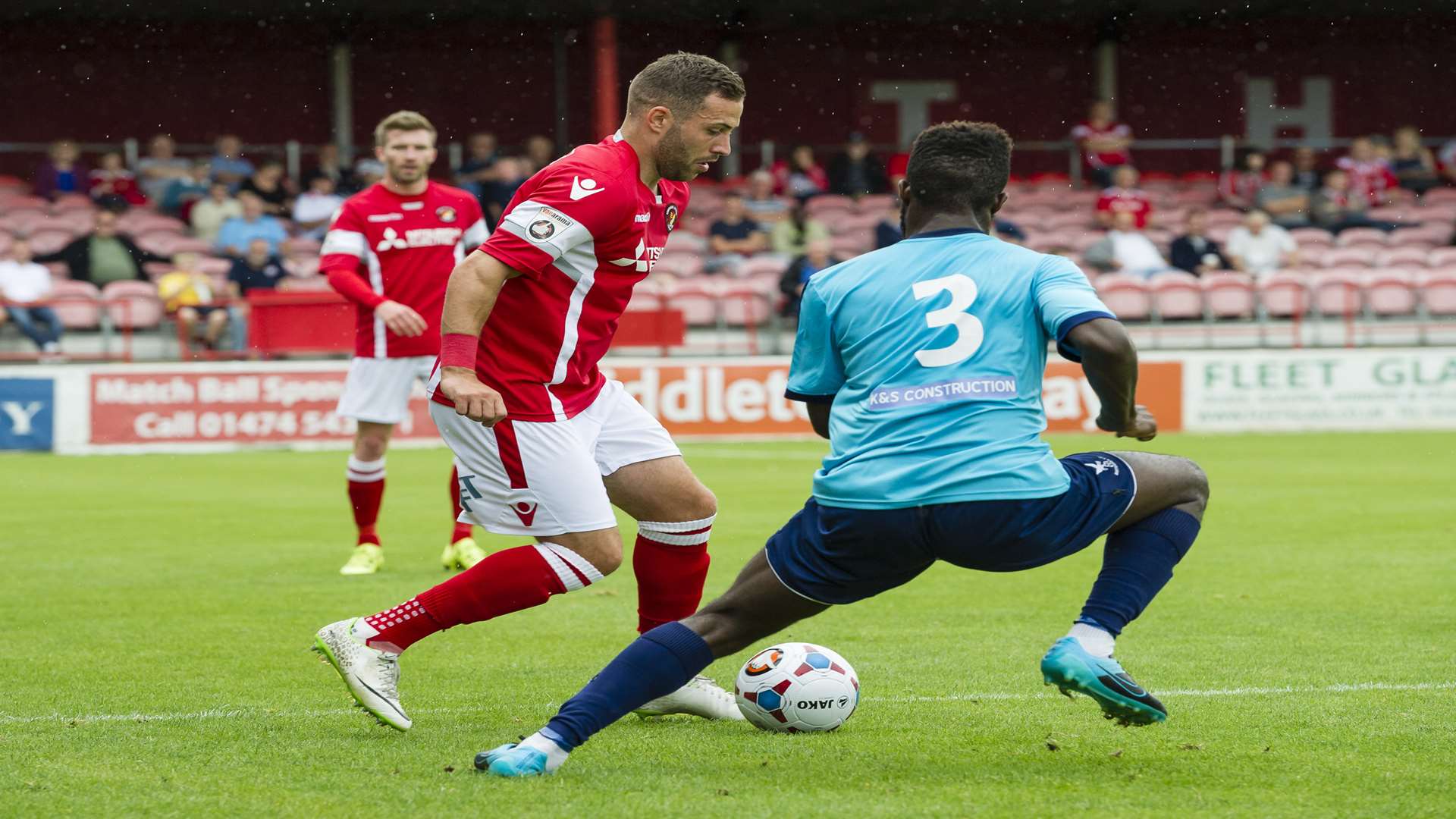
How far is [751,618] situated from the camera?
4270 mm

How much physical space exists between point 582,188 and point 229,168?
18.6 metres

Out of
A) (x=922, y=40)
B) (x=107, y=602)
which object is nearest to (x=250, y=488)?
(x=107, y=602)

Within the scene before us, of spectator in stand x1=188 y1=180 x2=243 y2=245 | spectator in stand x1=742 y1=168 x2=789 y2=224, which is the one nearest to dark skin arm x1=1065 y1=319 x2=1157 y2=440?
spectator in stand x1=188 y1=180 x2=243 y2=245

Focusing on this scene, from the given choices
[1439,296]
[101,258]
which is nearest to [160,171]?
[101,258]

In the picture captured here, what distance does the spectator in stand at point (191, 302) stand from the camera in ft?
59.5

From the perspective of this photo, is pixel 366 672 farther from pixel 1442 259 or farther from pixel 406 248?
pixel 1442 259

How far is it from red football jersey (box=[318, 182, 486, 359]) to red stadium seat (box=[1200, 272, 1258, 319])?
45.1ft

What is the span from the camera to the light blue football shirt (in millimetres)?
4051

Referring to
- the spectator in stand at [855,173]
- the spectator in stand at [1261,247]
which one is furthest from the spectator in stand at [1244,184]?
the spectator in stand at [855,173]

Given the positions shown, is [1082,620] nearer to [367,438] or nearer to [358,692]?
[358,692]

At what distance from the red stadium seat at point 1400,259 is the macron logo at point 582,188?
65.8 feet

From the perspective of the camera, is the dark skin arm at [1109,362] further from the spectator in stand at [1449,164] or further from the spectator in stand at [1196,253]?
the spectator in stand at [1449,164]

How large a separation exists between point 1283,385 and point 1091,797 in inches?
633

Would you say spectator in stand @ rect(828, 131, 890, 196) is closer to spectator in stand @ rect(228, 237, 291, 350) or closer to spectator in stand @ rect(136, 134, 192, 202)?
spectator in stand @ rect(228, 237, 291, 350)
